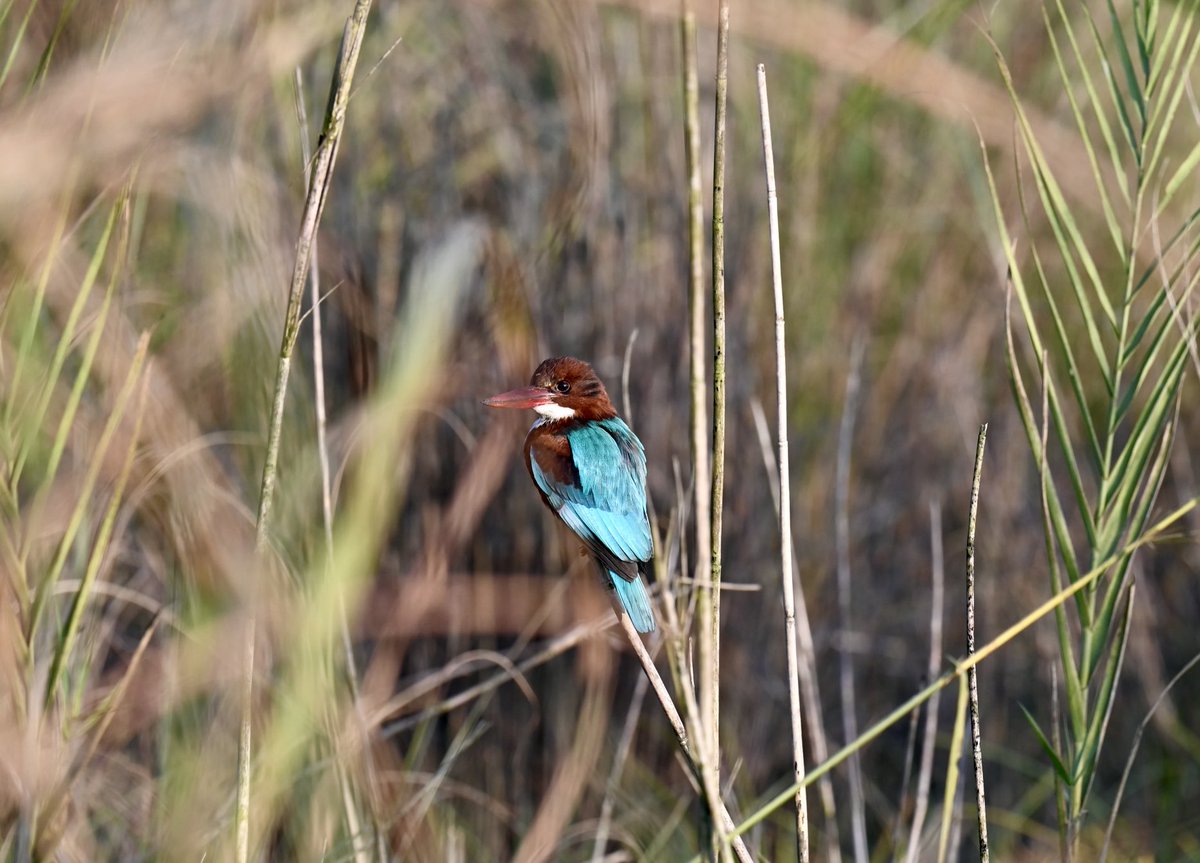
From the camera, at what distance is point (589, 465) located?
1.57m

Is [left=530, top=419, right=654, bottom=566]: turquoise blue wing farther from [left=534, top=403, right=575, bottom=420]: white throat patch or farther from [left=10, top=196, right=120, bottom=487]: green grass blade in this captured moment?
[left=10, top=196, right=120, bottom=487]: green grass blade

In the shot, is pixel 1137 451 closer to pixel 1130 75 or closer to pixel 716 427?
pixel 1130 75

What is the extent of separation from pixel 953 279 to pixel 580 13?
41.3 inches

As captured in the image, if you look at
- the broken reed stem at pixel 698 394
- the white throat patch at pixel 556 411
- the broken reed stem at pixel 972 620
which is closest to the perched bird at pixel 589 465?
the white throat patch at pixel 556 411

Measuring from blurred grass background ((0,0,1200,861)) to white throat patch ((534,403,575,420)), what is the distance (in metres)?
0.17

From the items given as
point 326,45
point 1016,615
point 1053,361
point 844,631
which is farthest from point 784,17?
point 1016,615

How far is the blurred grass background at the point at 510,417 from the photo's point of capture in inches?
62.5

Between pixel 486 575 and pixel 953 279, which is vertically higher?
pixel 953 279

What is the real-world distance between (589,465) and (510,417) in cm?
67

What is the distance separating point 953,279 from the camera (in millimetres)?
2736

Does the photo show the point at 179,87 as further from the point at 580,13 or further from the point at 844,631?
the point at 844,631

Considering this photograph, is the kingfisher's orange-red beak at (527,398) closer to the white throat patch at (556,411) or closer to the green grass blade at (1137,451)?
the white throat patch at (556,411)

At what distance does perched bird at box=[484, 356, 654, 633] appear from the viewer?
4.72 feet

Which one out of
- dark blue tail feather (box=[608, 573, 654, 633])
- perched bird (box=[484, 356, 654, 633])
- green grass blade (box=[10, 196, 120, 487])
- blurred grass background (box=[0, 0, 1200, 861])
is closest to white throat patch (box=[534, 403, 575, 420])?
perched bird (box=[484, 356, 654, 633])
